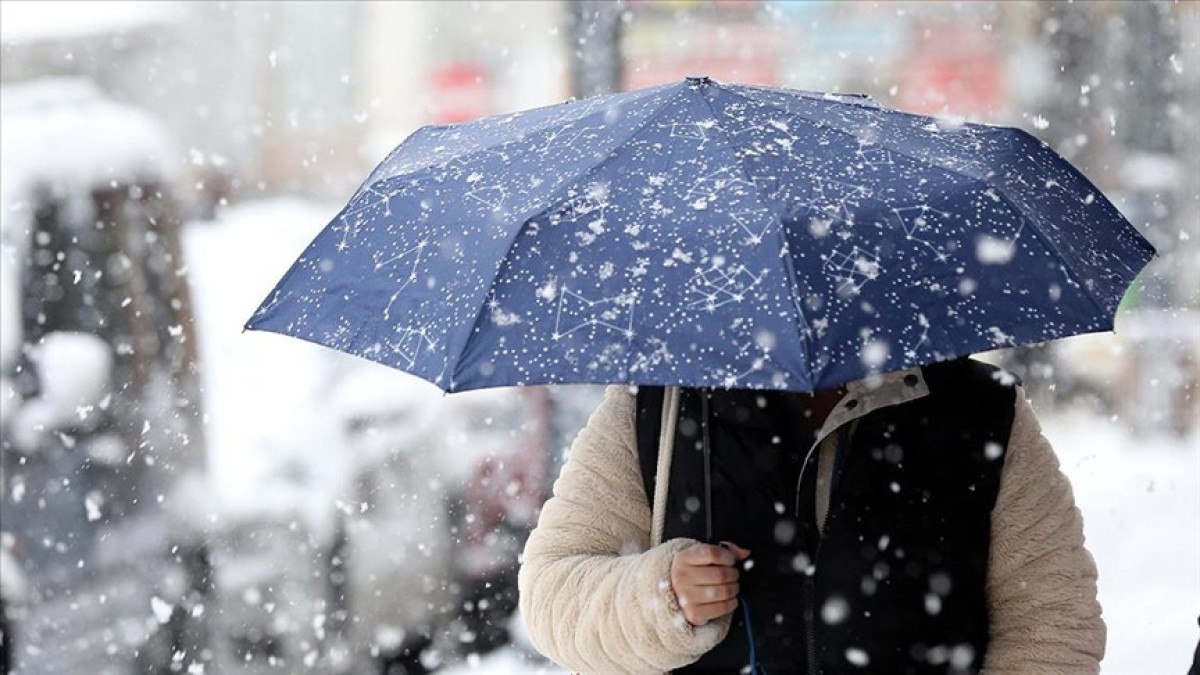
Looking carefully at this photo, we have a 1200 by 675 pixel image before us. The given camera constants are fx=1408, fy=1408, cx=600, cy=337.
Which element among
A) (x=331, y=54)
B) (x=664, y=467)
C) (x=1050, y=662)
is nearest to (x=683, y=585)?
(x=664, y=467)

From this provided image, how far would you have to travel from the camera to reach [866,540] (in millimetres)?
2010

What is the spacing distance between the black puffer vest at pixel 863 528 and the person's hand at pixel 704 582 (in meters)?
0.07

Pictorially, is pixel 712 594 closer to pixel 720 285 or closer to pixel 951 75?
pixel 720 285

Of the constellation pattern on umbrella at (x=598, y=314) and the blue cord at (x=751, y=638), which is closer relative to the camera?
the constellation pattern on umbrella at (x=598, y=314)

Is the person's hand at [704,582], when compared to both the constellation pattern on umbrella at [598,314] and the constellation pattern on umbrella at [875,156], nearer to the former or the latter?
the constellation pattern on umbrella at [598,314]

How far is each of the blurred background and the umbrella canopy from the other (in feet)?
12.7

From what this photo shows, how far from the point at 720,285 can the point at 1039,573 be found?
0.72 meters

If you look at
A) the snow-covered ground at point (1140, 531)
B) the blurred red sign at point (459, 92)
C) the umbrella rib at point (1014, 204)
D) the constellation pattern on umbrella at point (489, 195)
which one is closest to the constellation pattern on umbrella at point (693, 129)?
the umbrella rib at point (1014, 204)

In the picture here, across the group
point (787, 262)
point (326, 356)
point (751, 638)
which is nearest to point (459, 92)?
point (326, 356)

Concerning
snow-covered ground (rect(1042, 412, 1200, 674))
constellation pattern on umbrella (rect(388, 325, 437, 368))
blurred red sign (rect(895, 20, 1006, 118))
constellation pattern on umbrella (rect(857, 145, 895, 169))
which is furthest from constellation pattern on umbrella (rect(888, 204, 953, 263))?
blurred red sign (rect(895, 20, 1006, 118))

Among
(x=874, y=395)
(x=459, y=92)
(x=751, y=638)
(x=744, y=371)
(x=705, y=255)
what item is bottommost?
(x=751, y=638)

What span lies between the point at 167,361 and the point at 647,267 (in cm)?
551

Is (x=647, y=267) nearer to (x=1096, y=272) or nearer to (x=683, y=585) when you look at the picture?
(x=683, y=585)

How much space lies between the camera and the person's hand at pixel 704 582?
6.35ft
